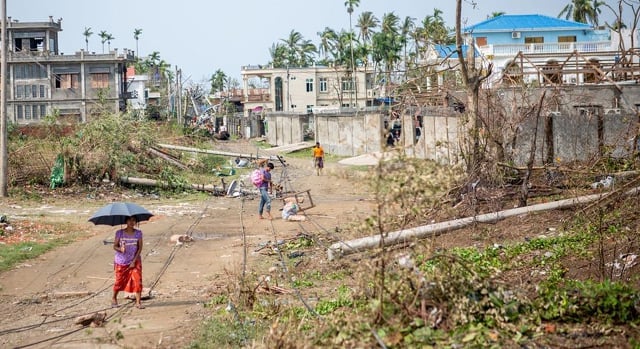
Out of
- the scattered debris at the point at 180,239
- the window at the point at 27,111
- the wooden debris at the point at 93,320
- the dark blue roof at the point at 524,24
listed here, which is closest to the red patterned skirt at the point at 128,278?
the wooden debris at the point at 93,320

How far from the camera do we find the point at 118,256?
446 inches

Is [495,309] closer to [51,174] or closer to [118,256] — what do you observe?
[118,256]

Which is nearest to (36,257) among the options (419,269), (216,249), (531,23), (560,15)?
(216,249)

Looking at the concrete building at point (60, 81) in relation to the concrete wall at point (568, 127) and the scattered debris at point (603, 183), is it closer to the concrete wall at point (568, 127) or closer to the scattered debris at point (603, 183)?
the concrete wall at point (568, 127)

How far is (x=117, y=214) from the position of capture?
37.0 feet

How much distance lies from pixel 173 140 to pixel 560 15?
5992cm

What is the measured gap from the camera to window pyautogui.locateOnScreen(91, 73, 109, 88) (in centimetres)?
6412

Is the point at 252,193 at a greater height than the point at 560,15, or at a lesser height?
lesser

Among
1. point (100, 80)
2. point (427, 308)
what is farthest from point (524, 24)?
point (427, 308)

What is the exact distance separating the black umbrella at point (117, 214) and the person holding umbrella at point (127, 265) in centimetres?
29

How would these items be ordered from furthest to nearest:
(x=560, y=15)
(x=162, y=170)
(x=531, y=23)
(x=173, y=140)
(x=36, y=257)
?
(x=560, y=15) → (x=531, y=23) → (x=173, y=140) → (x=162, y=170) → (x=36, y=257)

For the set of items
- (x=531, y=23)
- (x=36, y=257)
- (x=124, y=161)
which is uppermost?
(x=531, y=23)

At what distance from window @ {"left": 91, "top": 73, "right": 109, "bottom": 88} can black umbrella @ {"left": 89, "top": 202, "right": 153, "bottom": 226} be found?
5478 cm

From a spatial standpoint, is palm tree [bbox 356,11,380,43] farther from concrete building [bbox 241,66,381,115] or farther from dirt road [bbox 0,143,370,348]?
dirt road [bbox 0,143,370,348]
